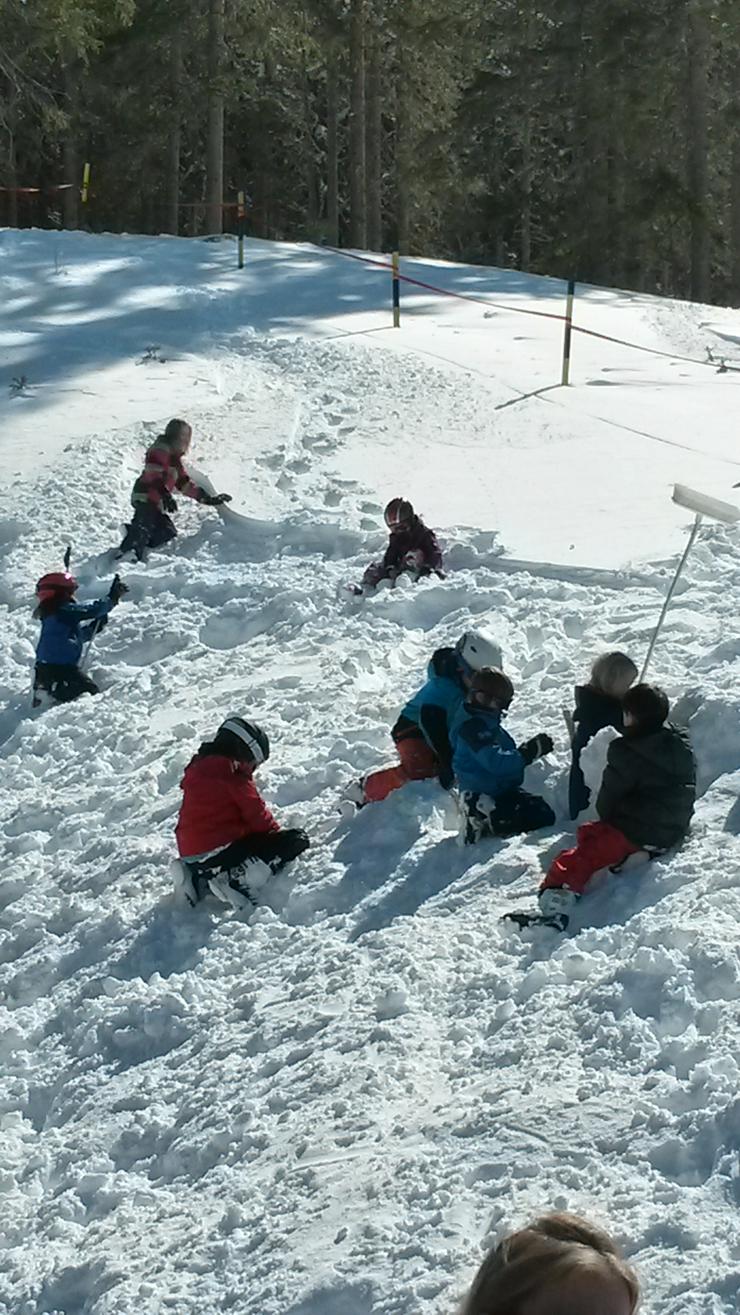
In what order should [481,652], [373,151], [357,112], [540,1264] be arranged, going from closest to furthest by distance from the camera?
[540,1264] < [481,652] < [357,112] < [373,151]

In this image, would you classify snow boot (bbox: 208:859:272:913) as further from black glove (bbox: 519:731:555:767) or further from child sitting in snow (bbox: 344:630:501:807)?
black glove (bbox: 519:731:555:767)

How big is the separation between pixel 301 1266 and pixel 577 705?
3.34 meters

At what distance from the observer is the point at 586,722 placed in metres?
7.16

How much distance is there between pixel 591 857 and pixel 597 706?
43.9 inches

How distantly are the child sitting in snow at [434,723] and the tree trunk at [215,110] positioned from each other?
21472 mm

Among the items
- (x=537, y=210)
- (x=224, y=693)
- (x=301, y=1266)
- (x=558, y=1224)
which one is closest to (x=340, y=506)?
(x=224, y=693)

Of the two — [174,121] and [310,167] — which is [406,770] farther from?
[310,167]

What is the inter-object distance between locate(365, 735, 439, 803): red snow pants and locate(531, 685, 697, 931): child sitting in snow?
1525 millimetres

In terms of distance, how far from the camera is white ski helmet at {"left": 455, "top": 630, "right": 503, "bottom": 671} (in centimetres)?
755

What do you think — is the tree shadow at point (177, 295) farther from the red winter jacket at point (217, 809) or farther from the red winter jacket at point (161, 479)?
the red winter jacket at point (217, 809)

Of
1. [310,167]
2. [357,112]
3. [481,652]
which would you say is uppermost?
[357,112]

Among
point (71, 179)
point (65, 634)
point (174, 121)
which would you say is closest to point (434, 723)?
point (65, 634)

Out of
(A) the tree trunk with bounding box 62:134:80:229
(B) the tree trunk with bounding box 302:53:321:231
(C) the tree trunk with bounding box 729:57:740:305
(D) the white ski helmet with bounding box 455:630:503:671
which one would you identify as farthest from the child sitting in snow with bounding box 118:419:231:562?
(B) the tree trunk with bounding box 302:53:321:231

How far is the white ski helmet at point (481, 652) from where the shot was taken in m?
7.55
